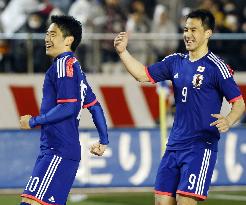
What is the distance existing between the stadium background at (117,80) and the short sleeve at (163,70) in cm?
526

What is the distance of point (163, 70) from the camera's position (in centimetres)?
854

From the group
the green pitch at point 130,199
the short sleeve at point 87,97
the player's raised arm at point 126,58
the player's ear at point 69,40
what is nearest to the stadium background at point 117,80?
the green pitch at point 130,199

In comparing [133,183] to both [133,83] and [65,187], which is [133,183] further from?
[65,187]

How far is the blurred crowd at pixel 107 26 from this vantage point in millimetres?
15875

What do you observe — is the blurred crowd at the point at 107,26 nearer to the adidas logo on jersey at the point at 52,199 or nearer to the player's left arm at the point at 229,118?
the player's left arm at the point at 229,118

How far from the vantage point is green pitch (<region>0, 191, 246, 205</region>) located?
41.3 ft

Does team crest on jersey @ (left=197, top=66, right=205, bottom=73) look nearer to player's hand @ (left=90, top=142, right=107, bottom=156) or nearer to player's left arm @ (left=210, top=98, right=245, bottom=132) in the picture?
player's left arm @ (left=210, top=98, right=245, bottom=132)

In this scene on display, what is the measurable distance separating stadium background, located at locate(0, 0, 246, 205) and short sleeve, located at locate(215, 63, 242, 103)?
5823 millimetres

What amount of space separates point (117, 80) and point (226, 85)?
8236 mm

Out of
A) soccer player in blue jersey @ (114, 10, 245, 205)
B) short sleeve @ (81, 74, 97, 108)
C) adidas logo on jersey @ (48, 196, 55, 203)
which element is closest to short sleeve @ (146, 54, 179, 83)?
soccer player in blue jersey @ (114, 10, 245, 205)

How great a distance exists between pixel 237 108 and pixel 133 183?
6.13 meters

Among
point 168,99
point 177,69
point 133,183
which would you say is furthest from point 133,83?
point 177,69

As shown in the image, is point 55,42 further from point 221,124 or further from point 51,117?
point 221,124

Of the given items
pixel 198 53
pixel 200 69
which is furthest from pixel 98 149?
pixel 198 53
